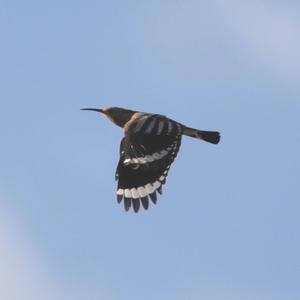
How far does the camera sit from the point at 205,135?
1509cm

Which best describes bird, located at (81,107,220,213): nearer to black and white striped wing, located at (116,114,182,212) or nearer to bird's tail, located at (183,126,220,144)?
black and white striped wing, located at (116,114,182,212)

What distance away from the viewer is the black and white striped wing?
1420 centimetres

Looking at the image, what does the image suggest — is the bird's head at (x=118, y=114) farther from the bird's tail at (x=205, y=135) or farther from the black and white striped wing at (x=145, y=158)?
the black and white striped wing at (x=145, y=158)

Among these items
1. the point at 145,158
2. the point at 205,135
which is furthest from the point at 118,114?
the point at 145,158

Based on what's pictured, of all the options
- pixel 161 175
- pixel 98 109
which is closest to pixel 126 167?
pixel 161 175

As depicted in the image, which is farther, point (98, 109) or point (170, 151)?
point (98, 109)

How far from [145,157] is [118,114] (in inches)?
66.2

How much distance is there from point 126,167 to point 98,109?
170cm

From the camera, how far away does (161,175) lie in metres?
14.3

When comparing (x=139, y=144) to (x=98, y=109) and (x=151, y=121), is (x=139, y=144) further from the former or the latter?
(x=98, y=109)

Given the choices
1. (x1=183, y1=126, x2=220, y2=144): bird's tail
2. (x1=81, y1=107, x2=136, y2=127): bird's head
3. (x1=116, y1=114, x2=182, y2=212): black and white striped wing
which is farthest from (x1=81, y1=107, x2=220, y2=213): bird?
(x1=81, y1=107, x2=136, y2=127): bird's head

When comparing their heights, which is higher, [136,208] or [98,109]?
[98,109]

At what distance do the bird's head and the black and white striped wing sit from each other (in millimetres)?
1020

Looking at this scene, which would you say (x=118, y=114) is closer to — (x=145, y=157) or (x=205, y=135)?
(x=205, y=135)
